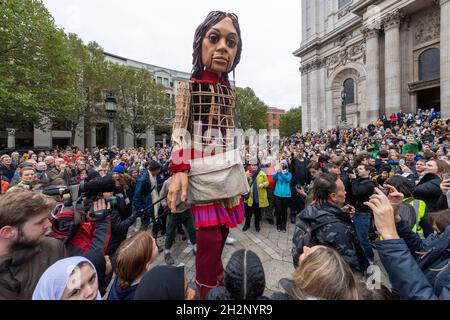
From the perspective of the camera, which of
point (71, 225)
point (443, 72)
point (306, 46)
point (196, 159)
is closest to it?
point (71, 225)

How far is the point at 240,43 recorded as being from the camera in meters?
2.46

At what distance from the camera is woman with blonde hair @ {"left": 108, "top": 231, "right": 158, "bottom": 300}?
1.60m

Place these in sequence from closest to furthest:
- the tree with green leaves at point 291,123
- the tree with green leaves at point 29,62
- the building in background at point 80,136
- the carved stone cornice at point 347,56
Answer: the tree with green leaves at point 29,62 < the carved stone cornice at point 347,56 < the building in background at point 80,136 < the tree with green leaves at point 291,123

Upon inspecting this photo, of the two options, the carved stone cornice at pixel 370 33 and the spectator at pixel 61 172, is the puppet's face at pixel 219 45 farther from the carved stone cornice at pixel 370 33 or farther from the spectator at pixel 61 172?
the carved stone cornice at pixel 370 33

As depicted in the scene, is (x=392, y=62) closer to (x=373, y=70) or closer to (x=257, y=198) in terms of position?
(x=373, y=70)

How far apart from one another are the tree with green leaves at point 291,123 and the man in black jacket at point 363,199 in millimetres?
54676

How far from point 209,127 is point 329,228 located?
56.0 inches

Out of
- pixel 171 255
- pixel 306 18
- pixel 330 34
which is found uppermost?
pixel 306 18

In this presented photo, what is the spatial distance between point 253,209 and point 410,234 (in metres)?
3.55

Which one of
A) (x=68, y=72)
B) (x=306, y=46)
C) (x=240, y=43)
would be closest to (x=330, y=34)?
(x=306, y=46)

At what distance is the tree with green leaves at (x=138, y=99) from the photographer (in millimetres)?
25462

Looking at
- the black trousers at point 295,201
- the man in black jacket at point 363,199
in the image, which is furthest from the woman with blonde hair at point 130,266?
the black trousers at point 295,201

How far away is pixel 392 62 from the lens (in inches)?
680

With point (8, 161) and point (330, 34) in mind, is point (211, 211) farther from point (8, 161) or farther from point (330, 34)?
point (330, 34)
